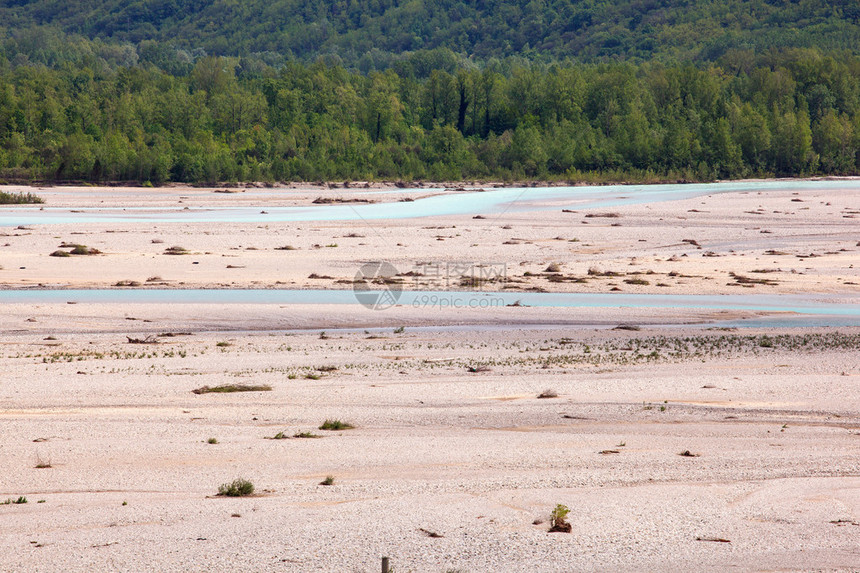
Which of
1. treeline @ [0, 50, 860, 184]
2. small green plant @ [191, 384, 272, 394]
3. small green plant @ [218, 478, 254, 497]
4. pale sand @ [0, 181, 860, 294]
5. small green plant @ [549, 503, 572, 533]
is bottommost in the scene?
small green plant @ [549, 503, 572, 533]

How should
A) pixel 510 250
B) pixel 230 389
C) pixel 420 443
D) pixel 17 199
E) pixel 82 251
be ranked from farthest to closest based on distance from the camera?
pixel 17 199
pixel 510 250
pixel 82 251
pixel 230 389
pixel 420 443

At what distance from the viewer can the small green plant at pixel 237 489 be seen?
34.1 ft

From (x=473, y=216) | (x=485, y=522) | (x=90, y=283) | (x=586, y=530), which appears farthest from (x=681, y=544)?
(x=473, y=216)

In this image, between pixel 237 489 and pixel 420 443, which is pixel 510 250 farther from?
pixel 237 489

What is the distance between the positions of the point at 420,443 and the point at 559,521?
149 inches

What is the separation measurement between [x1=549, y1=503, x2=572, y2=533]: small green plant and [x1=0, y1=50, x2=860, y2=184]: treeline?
74448 mm

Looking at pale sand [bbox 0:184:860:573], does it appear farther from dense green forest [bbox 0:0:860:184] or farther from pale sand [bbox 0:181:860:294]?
dense green forest [bbox 0:0:860:184]

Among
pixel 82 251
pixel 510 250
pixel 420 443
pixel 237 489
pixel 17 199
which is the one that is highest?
pixel 17 199

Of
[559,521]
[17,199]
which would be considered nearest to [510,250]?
[559,521]

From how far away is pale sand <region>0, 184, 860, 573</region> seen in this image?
9031mm

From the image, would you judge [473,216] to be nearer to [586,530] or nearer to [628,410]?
[628,410]

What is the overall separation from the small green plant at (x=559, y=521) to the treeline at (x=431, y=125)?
7445 cm

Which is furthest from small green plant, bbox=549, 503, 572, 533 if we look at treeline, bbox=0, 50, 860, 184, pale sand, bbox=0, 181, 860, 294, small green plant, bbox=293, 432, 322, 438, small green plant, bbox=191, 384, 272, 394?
treeline, bbox=0, 50, 860, 184

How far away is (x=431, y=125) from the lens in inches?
4377
